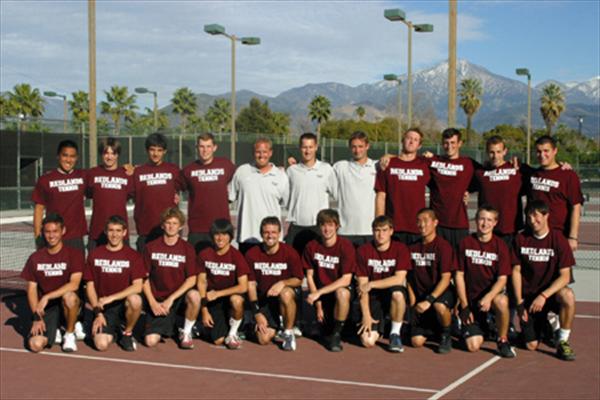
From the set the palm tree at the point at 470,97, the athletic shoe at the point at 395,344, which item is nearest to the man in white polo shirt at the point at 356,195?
the athletic shoe at the point at 395,344

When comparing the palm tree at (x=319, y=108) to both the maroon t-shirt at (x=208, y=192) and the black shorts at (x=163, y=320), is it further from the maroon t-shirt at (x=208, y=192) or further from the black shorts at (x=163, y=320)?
the black shorts at (x=163, y=320)

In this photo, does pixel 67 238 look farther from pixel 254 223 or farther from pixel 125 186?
pixel 254 223

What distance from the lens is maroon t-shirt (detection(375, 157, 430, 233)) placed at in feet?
25.9

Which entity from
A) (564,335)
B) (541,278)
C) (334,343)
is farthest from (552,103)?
(334,343)

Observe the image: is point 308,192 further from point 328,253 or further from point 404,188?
point 404,188

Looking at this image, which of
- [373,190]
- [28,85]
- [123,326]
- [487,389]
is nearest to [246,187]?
[373,190]

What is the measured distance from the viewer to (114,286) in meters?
7.75

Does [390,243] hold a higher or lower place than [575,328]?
higher

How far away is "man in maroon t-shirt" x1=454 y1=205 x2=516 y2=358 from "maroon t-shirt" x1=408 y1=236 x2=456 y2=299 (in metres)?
0.13

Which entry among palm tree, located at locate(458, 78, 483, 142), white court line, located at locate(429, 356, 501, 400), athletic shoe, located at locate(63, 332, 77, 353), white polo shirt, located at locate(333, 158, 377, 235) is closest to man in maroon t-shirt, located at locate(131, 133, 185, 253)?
athletic shoe, located at locate(63, 332, 77, 353)

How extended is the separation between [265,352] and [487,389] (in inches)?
84.7

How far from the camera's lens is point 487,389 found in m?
6.27

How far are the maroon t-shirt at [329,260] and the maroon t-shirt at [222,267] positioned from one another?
0.62 m

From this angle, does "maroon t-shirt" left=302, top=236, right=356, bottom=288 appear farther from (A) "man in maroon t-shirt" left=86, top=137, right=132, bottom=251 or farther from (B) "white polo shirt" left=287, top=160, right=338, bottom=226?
(A) "man in maroon t-shirt" left=86, top=137, right=132, bottom=251
